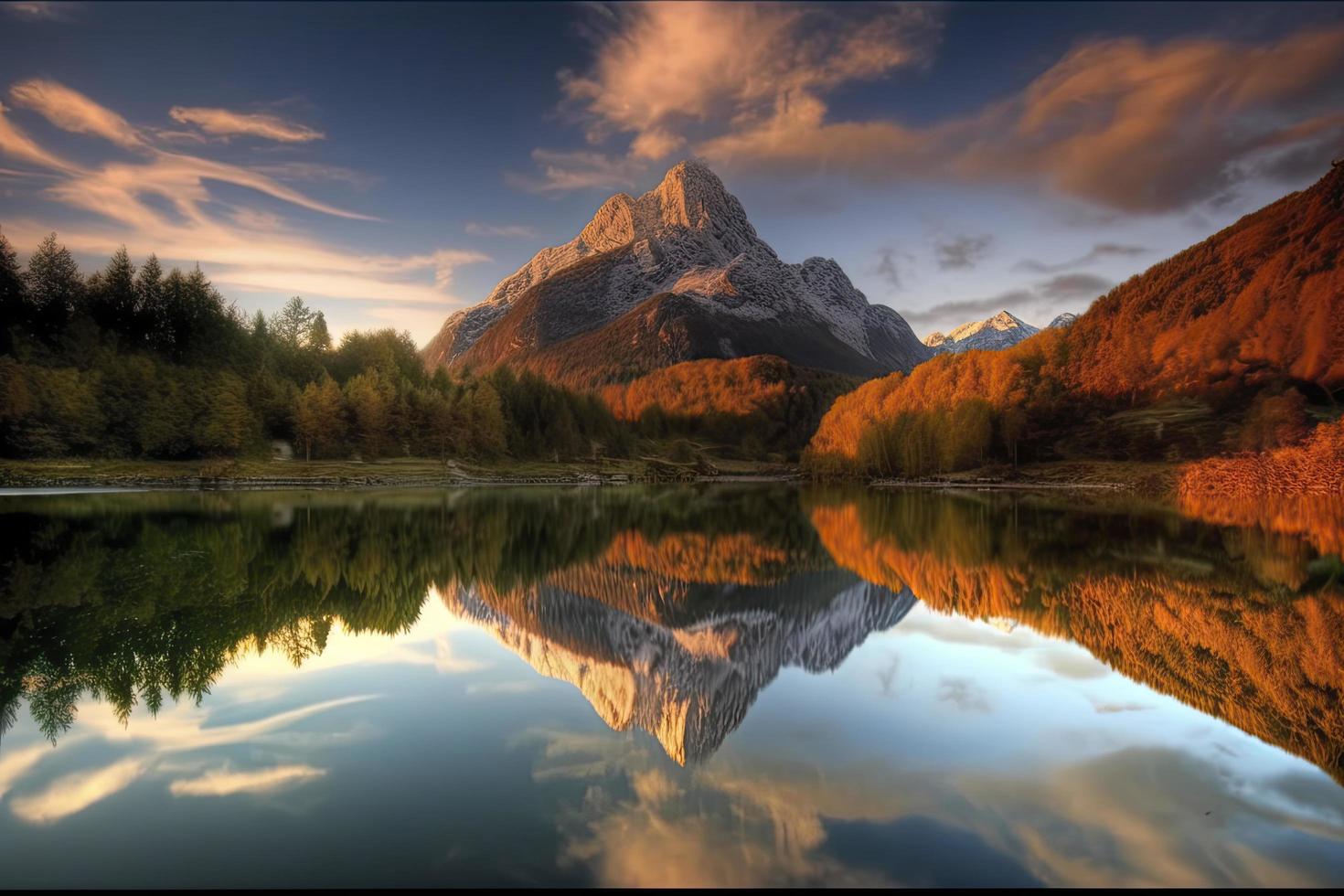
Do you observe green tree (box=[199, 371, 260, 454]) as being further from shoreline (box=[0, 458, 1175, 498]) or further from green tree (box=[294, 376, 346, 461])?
green tree (box=[294, 376, 346, 461])

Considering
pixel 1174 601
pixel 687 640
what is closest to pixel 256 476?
pixel 687 640

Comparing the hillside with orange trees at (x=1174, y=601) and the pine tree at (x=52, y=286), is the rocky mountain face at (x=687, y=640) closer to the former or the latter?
the hillside with orange trees at (x=1174, y=601)

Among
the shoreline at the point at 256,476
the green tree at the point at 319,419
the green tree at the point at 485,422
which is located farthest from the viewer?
the green tree at the point at 485,422

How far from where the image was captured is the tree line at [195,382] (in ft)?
223

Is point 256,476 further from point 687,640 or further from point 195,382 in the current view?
point 687,640

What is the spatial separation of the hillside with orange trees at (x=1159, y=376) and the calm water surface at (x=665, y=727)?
312 feet

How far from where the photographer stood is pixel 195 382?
79500mm

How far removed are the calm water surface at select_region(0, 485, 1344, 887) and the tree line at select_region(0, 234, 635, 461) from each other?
6499 cm

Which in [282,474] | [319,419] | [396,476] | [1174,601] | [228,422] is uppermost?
[319,419]

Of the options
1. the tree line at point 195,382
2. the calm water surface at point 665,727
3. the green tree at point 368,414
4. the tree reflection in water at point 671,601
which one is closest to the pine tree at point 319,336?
the tree line at point 195,382

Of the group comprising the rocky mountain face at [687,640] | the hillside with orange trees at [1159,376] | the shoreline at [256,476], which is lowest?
the shoreline at [256,476]

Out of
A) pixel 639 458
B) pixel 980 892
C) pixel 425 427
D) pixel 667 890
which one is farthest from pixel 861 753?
pixel 639 458

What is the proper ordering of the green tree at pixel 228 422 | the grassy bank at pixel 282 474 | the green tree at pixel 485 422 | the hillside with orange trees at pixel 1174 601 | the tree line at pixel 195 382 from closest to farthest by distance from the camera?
1. the hillside with orange trees at pixel 1174 601
2. the grassy bank at pixel 282 474
3. the tree line at pixel 195 382
4. the green tree at pixel 228 422
5. the green tree at pixel 485 422

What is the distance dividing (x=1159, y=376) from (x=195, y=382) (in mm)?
157542
